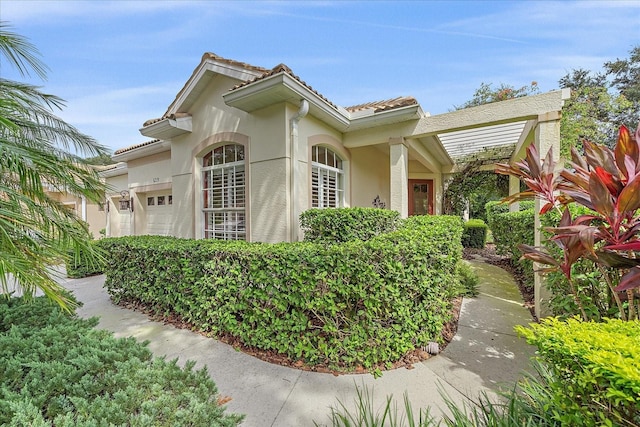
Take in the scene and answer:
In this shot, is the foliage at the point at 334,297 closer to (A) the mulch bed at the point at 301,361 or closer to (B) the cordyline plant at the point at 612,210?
(A) the mulch bed at the point at 301,361

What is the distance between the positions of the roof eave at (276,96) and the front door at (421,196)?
8.16 metres

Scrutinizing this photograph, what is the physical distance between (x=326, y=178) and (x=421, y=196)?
786 cm

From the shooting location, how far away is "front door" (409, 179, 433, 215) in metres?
13.6

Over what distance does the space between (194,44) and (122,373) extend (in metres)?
8.65

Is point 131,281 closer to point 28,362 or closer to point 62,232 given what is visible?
point 62,232

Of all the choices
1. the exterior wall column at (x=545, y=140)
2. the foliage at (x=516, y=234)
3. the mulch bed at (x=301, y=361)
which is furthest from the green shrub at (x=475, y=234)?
the exterior wall column at (x=545, y=140)

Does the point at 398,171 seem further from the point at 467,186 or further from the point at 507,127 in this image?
the point at 467,186

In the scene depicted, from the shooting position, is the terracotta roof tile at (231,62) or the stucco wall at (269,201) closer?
the stucco wall at (269,201)

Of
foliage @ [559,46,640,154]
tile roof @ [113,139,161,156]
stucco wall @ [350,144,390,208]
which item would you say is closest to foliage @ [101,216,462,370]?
stucco wall @ [350,144,390,208]

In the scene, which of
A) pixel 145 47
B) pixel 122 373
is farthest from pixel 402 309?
pixel 145 47

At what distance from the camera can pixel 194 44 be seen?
768cm

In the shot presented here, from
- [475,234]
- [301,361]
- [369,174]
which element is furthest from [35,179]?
[475,234]

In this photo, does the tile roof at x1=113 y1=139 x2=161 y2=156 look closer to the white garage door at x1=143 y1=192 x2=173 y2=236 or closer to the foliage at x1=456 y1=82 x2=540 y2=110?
the white garage door at x1=143 y1=192 x2=173 y2=236

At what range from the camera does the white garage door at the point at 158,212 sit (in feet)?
35.4
